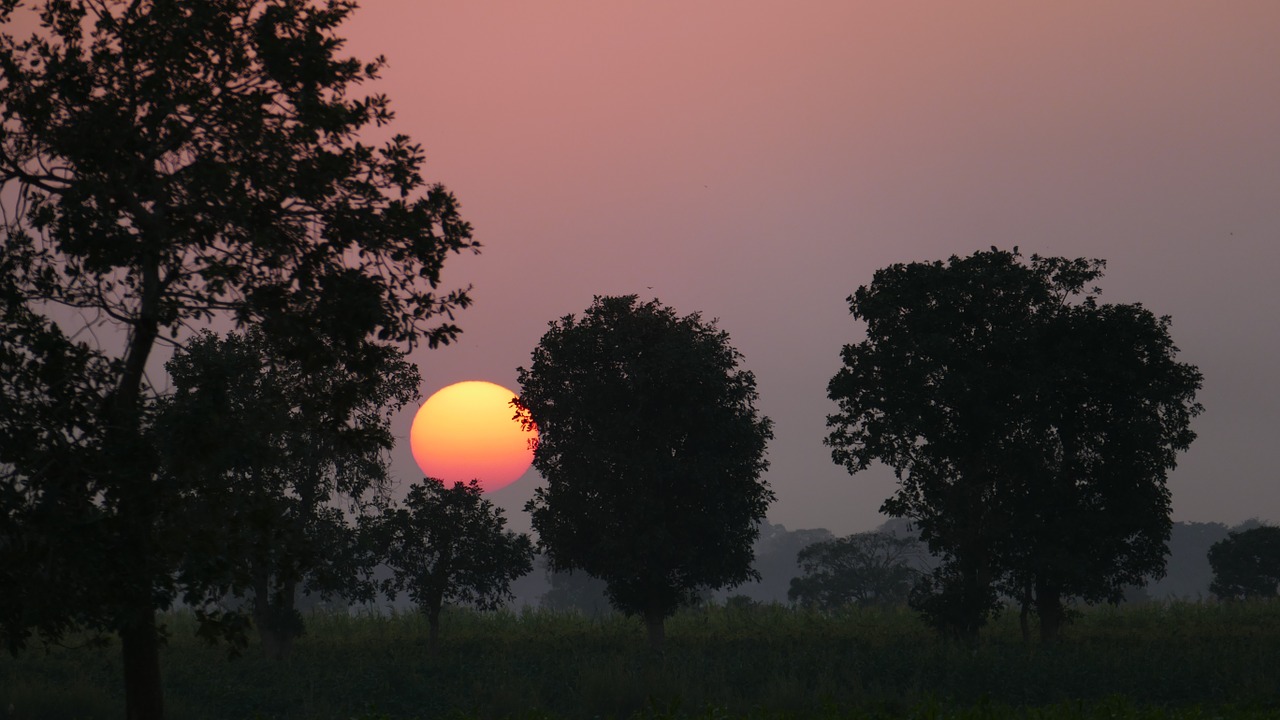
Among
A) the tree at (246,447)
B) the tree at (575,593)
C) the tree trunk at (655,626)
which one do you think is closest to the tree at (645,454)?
the tree trunk at (655,626)

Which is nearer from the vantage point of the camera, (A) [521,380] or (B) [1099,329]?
(B) [1099,329]

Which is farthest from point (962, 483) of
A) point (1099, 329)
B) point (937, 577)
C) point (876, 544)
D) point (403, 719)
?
point (876, 544)

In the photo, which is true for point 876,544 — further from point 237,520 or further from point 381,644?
point 237,520

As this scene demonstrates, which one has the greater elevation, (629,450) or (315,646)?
(629,450)

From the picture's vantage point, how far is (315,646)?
44438mm

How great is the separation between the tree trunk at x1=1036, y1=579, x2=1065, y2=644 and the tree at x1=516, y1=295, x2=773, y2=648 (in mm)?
11253

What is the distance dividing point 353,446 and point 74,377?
4.85m

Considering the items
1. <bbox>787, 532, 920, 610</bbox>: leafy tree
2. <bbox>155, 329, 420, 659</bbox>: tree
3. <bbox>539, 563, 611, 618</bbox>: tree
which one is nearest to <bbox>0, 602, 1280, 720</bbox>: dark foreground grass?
<bbox>155, 329, 420, 659</bbox>: tree

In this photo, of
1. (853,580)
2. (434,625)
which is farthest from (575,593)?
A: (434,625)

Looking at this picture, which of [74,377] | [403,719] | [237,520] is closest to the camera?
[74,377]

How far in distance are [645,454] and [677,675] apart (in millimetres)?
10545

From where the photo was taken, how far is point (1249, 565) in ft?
274

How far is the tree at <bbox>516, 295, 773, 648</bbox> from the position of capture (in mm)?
44000

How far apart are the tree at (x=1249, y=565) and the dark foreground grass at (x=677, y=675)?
1628 inches
